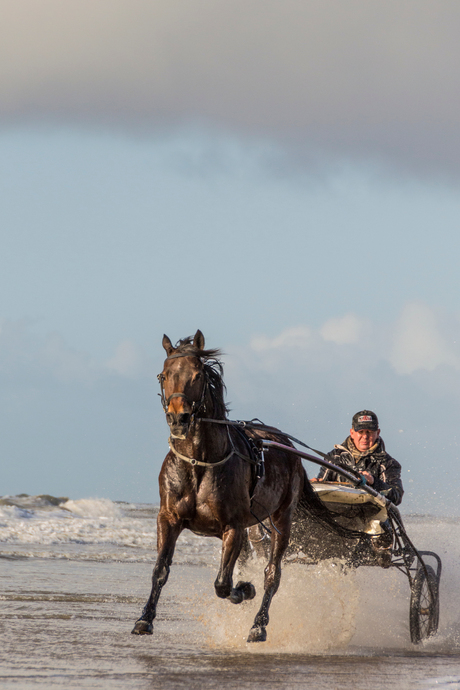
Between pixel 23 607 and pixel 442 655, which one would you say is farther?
pixel 23 607

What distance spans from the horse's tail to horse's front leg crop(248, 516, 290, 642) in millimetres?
373

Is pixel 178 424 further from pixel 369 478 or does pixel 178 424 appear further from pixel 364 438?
pixel 364 438

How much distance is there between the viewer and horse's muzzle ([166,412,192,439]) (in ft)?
17.0

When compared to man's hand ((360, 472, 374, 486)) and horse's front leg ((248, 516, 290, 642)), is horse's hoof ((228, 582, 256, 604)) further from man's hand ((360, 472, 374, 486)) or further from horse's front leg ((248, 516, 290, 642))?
man's hand ((360, 472, 374, 486))

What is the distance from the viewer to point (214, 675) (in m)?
4.91

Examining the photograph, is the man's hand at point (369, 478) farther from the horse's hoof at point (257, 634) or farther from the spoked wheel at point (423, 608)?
the horse's hoof at point (257, 634)

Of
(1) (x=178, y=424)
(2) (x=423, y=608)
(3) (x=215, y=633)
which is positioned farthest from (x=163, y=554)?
(2) (x=423, y=608)

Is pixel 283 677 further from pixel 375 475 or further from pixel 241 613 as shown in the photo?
pixel 375 475

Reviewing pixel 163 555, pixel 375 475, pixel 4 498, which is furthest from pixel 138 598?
pixel 4 498

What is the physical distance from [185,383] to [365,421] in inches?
113

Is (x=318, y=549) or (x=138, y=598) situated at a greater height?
(x=318, y=549)

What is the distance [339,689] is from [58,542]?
12.3 meters

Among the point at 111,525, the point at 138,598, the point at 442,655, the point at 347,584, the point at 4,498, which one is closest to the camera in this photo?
the point at 442,655

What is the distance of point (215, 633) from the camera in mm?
6605
